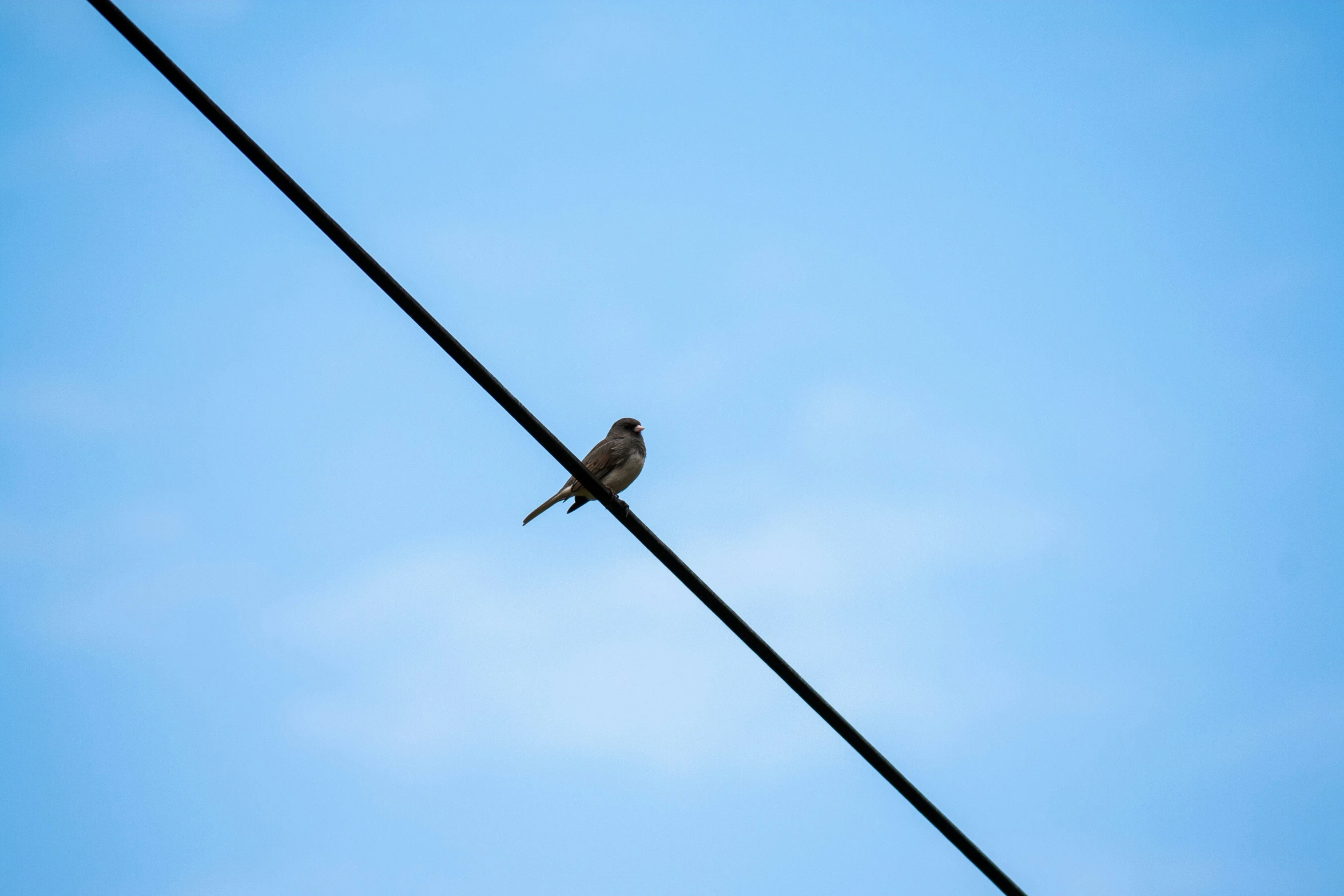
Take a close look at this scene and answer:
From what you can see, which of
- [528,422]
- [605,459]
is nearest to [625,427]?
[605,459]

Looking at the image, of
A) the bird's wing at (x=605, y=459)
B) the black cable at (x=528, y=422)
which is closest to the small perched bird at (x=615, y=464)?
the bird's wing at (x=605, y=459)

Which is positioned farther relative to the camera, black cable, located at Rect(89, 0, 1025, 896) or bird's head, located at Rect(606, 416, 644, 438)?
bird's head, located at Rect(606, 416, 644, 438)

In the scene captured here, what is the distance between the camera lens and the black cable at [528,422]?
317cm

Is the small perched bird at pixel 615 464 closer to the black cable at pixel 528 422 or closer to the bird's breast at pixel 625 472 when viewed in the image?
the bird's breast at pixel 625 472

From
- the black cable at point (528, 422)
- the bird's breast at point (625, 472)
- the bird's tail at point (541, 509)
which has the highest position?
the bird's breast at point (625, 472)

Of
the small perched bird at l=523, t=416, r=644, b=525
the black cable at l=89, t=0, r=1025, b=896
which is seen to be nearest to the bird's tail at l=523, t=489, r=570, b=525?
the small perched bird at l=523, t=416, r=644, b=525

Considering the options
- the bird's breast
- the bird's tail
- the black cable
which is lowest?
the black cable

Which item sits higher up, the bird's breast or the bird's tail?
the bird's breast

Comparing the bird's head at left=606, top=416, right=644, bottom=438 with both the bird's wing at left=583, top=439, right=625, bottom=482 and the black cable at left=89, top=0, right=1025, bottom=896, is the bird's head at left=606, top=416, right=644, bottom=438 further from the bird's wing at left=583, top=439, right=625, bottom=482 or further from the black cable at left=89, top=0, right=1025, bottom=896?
the black cable at left=89, top=0, right=1025, bottom=896

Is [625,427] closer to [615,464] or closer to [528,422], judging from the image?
[615,464]

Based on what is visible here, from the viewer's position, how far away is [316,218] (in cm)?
346

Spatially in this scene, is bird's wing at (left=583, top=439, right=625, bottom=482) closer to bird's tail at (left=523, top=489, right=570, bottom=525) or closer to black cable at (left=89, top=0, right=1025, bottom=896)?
bird's tail at (left=523, top=489, right=570, bottom=525)

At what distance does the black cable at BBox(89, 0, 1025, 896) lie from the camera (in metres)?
3.17

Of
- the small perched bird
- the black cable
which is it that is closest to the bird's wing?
the small perched bird
